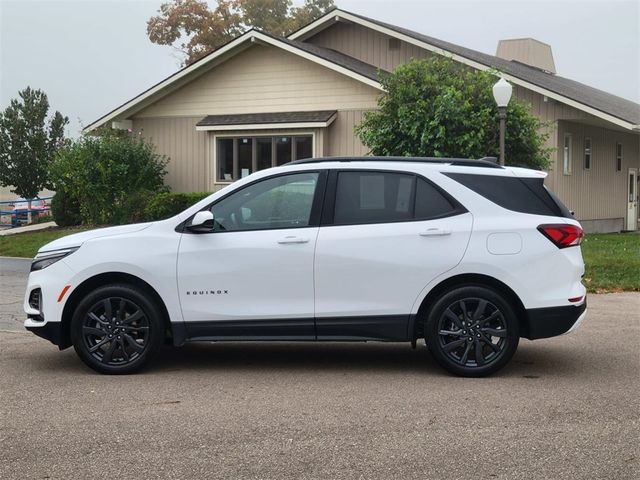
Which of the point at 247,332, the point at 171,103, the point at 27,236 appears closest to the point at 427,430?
the point at 247,332

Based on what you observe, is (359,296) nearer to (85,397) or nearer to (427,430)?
(427,430)

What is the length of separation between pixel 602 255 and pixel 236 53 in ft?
44.7

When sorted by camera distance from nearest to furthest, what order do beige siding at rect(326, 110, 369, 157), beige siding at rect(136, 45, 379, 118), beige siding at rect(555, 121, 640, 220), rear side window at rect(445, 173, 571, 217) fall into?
1. rear side window at rect(445, 173, 571, 217)
2. beige siding at rect(326, 110, 369, 157)
3. beige siding at rect(136, 45, 379, 118)
4. beige siding at rect(555, 121, 640, 220)

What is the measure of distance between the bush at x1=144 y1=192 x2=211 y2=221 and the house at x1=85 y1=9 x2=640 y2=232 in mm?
2983

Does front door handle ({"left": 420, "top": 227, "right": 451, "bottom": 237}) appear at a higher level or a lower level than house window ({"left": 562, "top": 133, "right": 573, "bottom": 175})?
lower

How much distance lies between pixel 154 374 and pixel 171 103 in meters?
21.0

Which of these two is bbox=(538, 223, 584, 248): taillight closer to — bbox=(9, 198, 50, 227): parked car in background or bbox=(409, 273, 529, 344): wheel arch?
bbox=(409, 273, 529, 344): wheel arch

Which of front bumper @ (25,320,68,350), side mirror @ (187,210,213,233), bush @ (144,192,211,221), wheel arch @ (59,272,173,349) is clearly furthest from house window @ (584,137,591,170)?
front bumper @ (25,320,68,350)

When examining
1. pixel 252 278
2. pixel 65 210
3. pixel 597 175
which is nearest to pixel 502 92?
pixel 252 278

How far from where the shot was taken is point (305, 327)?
6.96 metres

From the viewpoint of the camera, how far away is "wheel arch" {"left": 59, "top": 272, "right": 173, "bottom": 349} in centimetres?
712

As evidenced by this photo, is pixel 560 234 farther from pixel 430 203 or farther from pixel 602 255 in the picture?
pixel 602 255

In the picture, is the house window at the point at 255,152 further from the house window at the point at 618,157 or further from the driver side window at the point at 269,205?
the driver side window at the point at 269,205

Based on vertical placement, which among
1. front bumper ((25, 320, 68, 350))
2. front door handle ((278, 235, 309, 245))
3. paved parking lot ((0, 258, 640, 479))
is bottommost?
paved parking lot ((0, 258, 640, 479))
